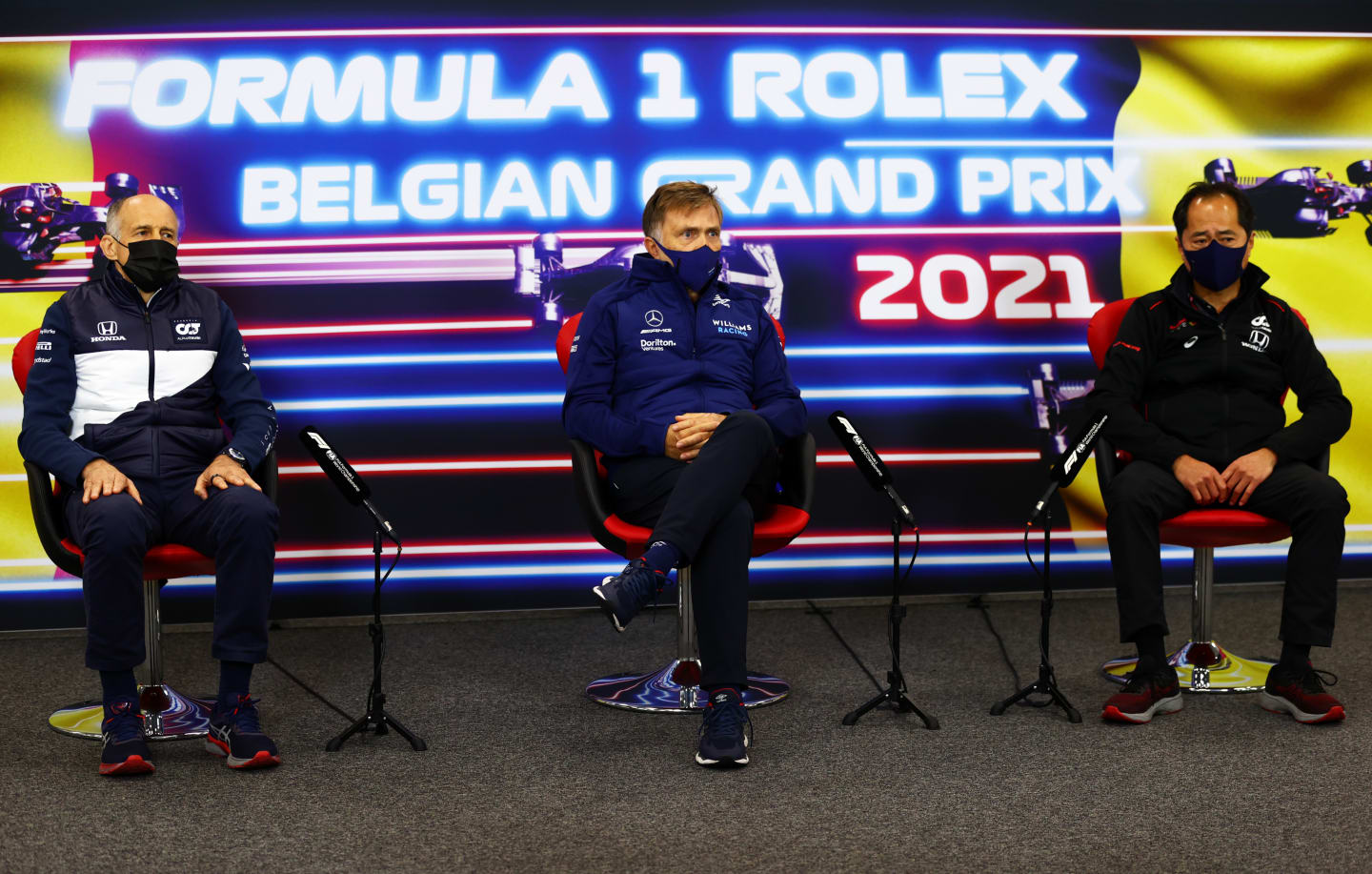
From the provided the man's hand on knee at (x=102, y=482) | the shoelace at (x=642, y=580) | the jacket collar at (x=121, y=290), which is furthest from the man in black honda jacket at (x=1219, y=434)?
the jacket collar at (x=121, y=290)

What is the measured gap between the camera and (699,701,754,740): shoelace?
2711 millimetres

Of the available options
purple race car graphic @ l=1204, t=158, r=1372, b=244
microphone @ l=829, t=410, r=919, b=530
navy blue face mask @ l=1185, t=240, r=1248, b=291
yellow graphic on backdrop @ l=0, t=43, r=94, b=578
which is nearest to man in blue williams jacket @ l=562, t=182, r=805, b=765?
microphone @ l=829, t=410, r=919, b=530

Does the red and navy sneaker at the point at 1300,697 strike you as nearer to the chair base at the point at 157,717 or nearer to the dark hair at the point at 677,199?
the dark hair at the point at 677,199

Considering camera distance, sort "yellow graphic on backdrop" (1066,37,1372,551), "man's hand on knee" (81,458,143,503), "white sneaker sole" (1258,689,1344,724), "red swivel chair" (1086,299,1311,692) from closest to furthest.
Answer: "man's hand on knee" (81,458,143,503) → "white sneaker sole" (1258,689,1344,724) → "red swivel chair" (1086,299,1311,692) → "yellow graphic on backdrop" (1066,37,1372,551)

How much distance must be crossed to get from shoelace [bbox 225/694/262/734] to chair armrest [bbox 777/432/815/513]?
4.75ft

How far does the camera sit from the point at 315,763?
275 cm

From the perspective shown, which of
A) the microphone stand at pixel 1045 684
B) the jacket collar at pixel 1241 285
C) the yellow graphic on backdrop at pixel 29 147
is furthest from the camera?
the yellow graphic on backdrop at pixel 29 147

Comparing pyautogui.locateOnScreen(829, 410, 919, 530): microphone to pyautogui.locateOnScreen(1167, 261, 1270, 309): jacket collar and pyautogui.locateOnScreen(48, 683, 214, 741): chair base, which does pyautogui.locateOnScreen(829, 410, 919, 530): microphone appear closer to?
pyautogui.locateOnScreen(1167, 261, 1270, 309): jacket collar

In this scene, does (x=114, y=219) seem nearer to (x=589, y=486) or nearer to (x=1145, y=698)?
(x=589, y=486)

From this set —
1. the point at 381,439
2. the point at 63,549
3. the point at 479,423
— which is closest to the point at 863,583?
the point at 479,423

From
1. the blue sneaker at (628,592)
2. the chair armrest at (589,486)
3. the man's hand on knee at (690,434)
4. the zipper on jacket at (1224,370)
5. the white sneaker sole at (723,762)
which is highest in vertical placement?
the zipper on jacket at (1224,370)

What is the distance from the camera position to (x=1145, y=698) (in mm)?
2988

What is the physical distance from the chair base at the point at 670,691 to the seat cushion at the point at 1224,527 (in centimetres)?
115

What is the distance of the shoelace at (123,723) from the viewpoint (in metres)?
2.71
